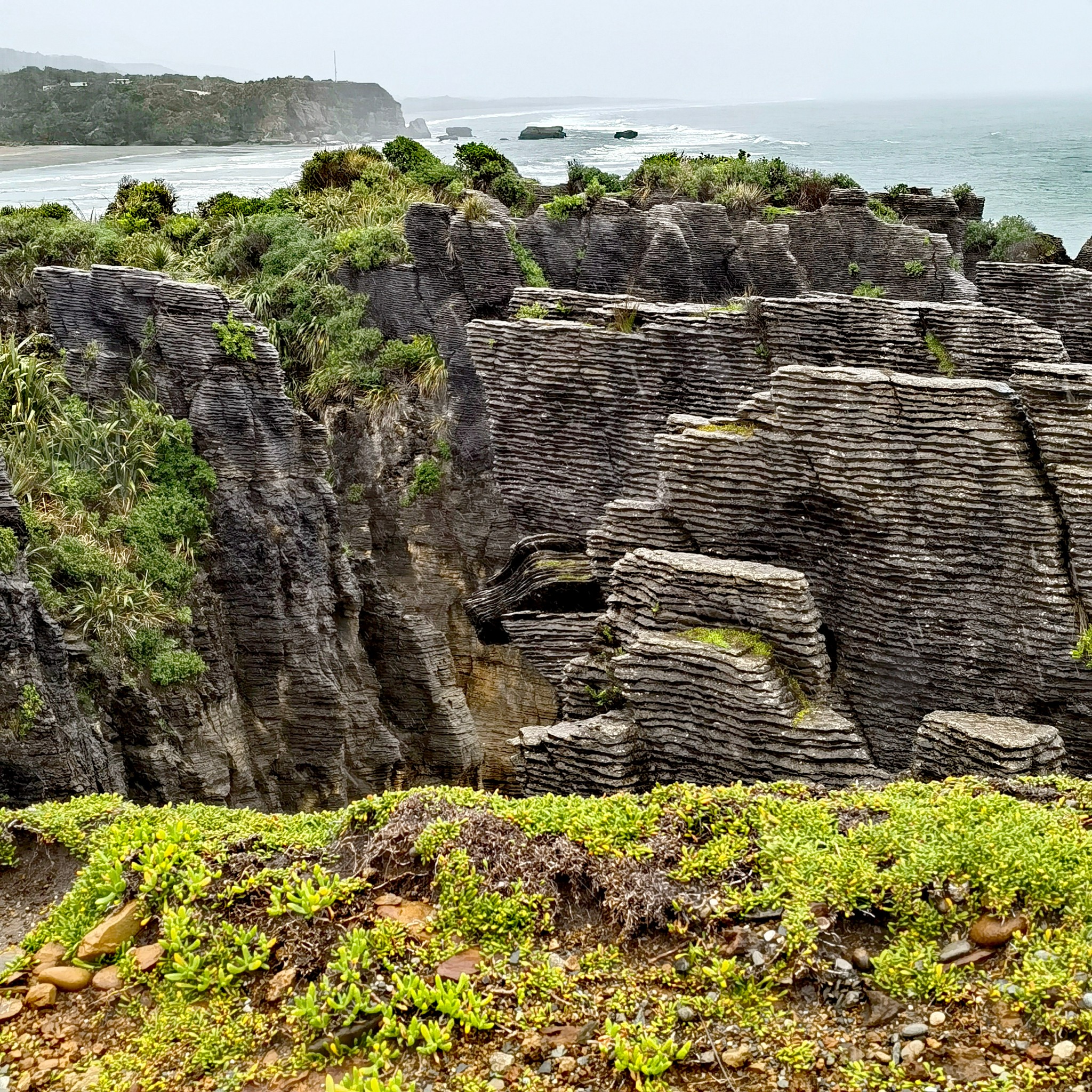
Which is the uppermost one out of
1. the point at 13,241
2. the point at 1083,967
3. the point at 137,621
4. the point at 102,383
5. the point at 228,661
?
the point at 13,241

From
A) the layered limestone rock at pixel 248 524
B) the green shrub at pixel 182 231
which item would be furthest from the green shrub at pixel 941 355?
the green shrub at pixel 182 231

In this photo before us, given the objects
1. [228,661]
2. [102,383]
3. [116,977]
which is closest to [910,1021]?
[116,977]

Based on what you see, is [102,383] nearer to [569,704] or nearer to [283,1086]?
[569,704]

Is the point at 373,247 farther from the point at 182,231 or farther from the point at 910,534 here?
the point at 910,534

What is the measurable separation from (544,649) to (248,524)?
5.48m

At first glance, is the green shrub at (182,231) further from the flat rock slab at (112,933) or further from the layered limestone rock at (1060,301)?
the flat rock slab at (112,933)

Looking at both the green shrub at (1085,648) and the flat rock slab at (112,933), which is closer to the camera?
the flat rock slab at (112,933)

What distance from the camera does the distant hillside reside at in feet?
120

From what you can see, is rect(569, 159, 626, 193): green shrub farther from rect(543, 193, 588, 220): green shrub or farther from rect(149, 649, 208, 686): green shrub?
rect(149, 649, 208, 686): green shrub

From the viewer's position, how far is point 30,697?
428 inches

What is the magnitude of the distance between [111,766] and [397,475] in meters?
8.04

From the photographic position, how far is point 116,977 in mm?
5719

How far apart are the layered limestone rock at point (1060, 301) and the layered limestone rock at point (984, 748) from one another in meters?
8.87

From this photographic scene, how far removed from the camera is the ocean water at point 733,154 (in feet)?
112
